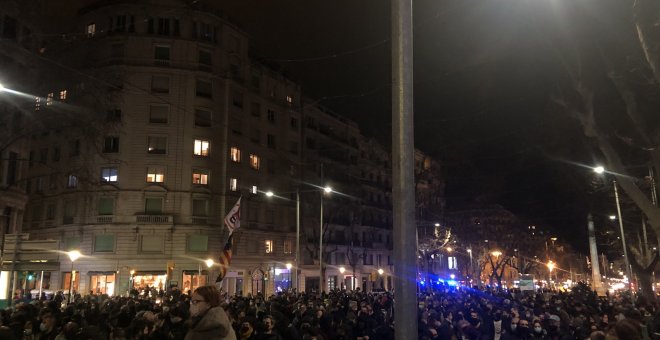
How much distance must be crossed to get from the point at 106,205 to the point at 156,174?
478 centimetres

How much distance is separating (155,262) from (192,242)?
3453 mm

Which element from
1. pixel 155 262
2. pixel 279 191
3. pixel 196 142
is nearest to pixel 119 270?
pixel 155 262

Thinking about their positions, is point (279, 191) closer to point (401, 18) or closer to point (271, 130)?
point (271, 130)

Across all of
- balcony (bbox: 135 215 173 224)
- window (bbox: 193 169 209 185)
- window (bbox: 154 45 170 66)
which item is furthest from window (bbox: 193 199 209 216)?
window (bbox: 154 45 170 66)

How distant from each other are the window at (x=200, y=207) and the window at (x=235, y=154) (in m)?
5.34

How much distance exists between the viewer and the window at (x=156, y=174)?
44719 mm

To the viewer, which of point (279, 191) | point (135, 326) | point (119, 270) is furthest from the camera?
point (279, 191)

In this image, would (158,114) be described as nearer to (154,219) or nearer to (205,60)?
(205,60)

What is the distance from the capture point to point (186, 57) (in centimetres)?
4644

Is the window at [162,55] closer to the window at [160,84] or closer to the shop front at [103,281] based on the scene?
the window at [160,84]

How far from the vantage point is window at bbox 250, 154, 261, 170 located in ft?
172

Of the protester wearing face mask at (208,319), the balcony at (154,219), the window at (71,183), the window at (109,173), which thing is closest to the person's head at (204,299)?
the protester wearing face mask at (208,319)

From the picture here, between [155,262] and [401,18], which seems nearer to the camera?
[401,18]

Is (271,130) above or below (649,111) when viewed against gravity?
above
